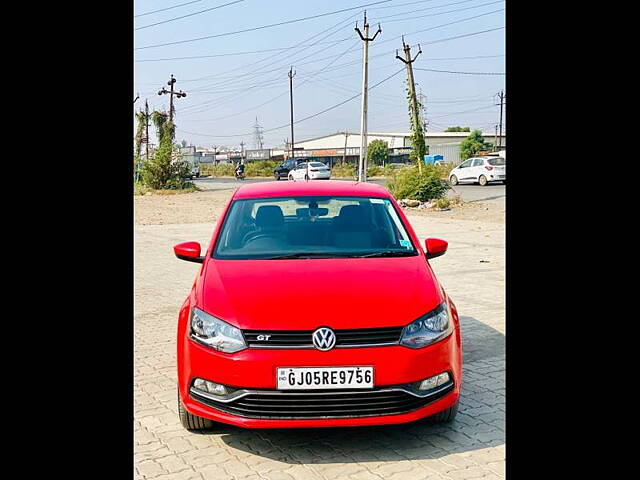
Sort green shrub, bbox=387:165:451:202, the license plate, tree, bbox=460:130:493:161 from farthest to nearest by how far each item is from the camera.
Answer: tree, bbox=460:130:493:161, green shrub, bbox=387:165:451:202, the license plate

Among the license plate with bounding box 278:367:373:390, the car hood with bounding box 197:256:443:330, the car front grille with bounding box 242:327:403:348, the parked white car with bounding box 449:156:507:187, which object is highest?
the parked white car with bounding box 449:156:507:187

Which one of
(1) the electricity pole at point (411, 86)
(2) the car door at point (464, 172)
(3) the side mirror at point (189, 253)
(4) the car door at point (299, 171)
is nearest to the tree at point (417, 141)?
(1) the electricity pole at point (411, 86)

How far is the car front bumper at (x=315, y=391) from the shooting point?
3735 millimetres

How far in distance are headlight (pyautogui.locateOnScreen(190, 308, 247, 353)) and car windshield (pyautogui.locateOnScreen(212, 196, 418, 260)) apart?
0.82 m

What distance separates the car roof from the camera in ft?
18.1

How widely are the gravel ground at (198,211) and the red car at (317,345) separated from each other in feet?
46.2

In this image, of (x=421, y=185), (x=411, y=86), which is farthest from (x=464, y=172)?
(x=421, y=185)

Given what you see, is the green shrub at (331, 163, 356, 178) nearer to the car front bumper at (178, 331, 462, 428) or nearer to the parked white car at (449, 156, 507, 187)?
the parked white car at (449, 156, 507, 187)

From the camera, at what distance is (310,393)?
3732 mm

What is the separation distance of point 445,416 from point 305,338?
1169 mm

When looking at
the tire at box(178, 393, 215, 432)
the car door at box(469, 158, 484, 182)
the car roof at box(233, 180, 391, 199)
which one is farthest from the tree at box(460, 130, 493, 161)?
the tire at box(178, 393, 215, 432)
